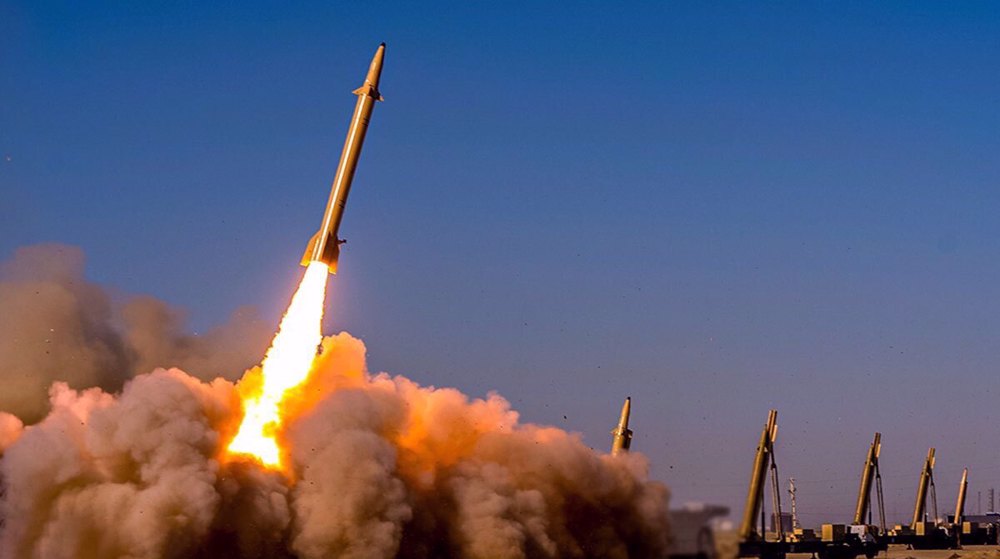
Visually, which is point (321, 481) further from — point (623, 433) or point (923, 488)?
point (923, 488)

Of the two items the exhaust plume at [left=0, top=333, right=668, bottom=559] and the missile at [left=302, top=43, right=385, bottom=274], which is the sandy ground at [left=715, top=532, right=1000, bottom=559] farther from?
the missile at [left=302, top=43, right=385, bottom=274]

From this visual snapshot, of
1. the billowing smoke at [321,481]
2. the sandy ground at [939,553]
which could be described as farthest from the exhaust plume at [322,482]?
the sandy ground at [939,553]

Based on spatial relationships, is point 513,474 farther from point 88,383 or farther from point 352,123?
point 88,383

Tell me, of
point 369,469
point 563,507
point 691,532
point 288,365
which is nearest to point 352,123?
point 288,365

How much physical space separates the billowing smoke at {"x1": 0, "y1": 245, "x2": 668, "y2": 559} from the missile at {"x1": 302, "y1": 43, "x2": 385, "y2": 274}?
300 cm

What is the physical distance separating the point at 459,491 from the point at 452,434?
8.54 ft

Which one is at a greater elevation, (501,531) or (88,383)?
(88,383)

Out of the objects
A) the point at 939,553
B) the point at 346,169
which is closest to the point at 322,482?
the point at 346,169

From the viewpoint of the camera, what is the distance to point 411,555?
38.2 meters

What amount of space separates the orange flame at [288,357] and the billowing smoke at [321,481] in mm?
407

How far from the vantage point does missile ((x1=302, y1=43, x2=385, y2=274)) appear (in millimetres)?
40000

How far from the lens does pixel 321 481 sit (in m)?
37.3

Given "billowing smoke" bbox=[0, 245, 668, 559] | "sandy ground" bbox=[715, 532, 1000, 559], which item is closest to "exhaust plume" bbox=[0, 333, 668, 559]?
"billowing smoke" bbox=[0, 245, 668, 559]

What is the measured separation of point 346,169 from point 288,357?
18.2 ft
